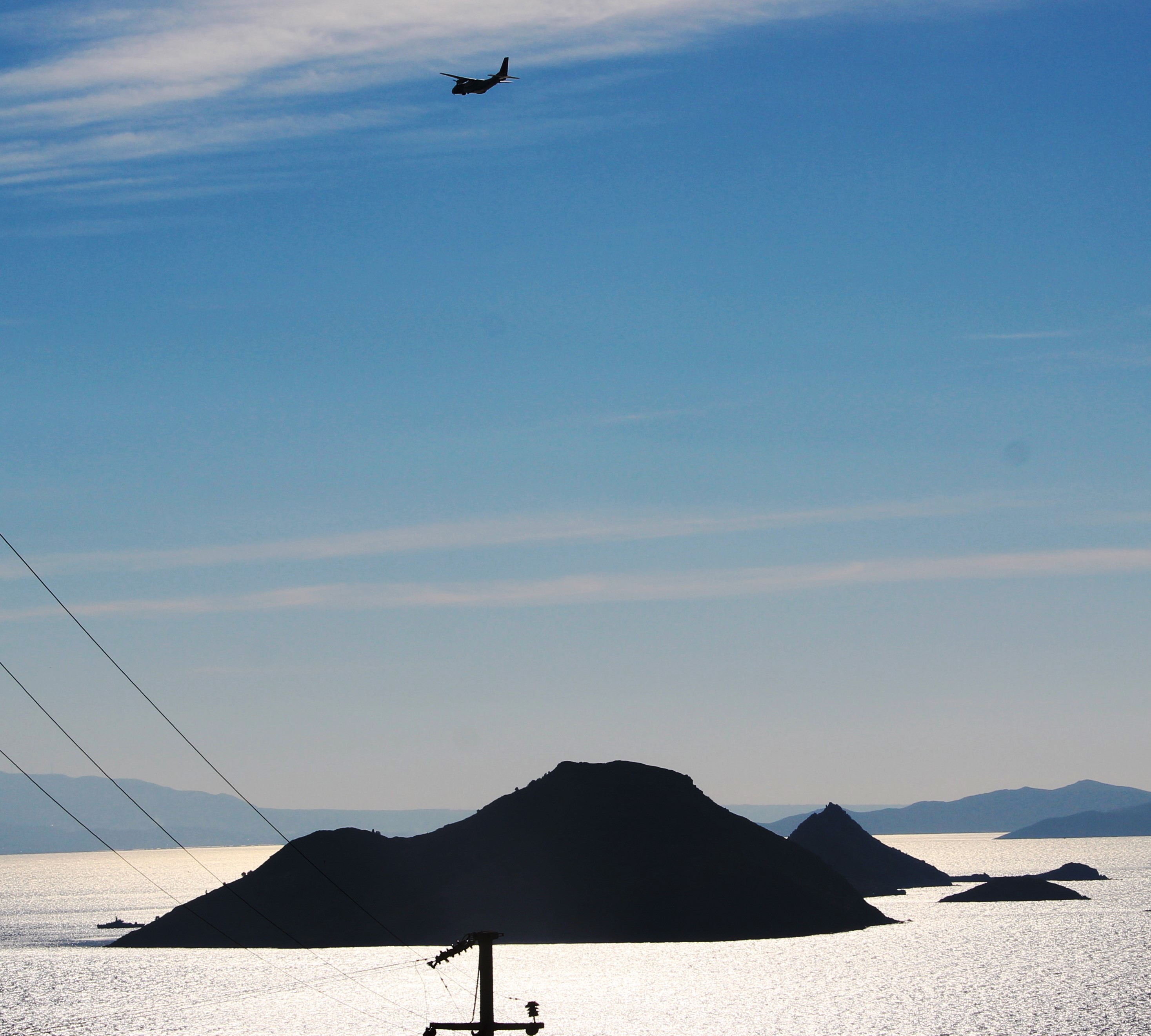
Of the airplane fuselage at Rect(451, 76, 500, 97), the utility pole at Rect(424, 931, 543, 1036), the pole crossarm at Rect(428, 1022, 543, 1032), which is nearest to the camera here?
the pole crossarm at Rect(428, 1022, 543, 1032)

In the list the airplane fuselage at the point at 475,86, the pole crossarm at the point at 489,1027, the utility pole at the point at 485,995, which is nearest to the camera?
the pole crossarm at the point at 489,1027

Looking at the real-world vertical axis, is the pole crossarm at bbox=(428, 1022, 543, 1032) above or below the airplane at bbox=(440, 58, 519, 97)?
below

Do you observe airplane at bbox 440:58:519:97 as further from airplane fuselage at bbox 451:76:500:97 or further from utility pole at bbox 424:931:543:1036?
utility pole at bbox 424:931:543:1036

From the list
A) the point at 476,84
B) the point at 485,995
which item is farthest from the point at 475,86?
the point at 485,995

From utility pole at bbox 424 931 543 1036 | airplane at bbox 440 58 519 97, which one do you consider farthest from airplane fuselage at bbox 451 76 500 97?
utility pole at bbox 424 931 543 1036

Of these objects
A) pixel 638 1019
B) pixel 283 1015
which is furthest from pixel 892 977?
pixel 283 1015

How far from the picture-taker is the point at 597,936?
198 metres

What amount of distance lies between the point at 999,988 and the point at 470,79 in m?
147

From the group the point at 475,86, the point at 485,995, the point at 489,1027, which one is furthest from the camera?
the point at 475,86

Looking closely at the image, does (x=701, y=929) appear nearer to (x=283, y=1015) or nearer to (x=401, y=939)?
(x=401, y=939)

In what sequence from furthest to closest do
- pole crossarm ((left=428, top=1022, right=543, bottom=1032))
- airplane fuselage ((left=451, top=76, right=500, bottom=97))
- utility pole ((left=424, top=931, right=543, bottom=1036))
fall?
airplane fuselage ((left=451, top=76, right=500, bottom=97)) < utility pole ((left=424, top=931, right=543, bottom=1036)) < pole crossarm ((left=428, top=1022, right=543, bottom=1032))

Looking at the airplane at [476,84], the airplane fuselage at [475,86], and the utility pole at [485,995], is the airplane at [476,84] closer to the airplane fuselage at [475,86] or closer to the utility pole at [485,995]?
the airplane fuselage at [475,86]

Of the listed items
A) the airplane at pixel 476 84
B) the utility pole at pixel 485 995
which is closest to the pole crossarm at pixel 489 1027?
the utility pole at pixel 485 995

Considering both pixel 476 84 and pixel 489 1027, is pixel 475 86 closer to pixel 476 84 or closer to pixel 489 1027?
pixel 476 84
